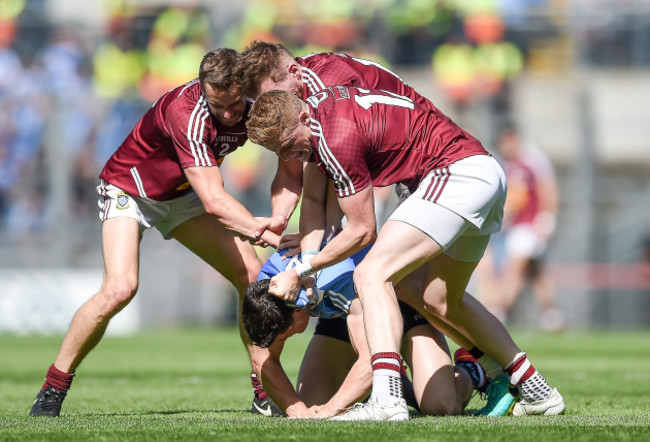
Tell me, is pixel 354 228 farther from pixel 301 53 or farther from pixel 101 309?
pixel 301 53

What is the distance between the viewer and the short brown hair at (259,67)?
6359 mm

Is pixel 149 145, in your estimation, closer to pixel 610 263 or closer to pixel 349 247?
pixel 349 247

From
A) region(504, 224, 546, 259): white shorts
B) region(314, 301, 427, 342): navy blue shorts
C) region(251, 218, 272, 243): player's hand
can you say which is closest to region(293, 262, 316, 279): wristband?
region(251, 218, 272, 243): player's hand

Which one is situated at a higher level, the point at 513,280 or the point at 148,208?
the point at 148,208

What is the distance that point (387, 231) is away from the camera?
567 cm

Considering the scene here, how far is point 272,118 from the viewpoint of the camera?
549 cm

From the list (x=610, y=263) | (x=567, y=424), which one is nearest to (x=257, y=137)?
(x=567, y=424)

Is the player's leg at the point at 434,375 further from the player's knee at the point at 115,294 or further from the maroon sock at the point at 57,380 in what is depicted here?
the maroon sock at the point at 57,380

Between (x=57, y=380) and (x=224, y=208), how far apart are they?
4.86 feet

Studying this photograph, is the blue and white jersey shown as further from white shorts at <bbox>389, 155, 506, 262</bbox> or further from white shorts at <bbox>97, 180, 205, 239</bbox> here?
white shorts at <bbox>97, 180, 205, 239</bbox>

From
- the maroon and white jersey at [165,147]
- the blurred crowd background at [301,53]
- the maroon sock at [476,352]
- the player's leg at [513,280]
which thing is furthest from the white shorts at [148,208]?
the player's leg at [513,280]

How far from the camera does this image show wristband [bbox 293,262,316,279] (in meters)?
5.84

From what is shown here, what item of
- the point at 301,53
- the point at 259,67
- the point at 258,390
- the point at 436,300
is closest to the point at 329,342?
the point at 258,390

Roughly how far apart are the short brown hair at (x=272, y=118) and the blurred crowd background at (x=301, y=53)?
9980 millimetres
